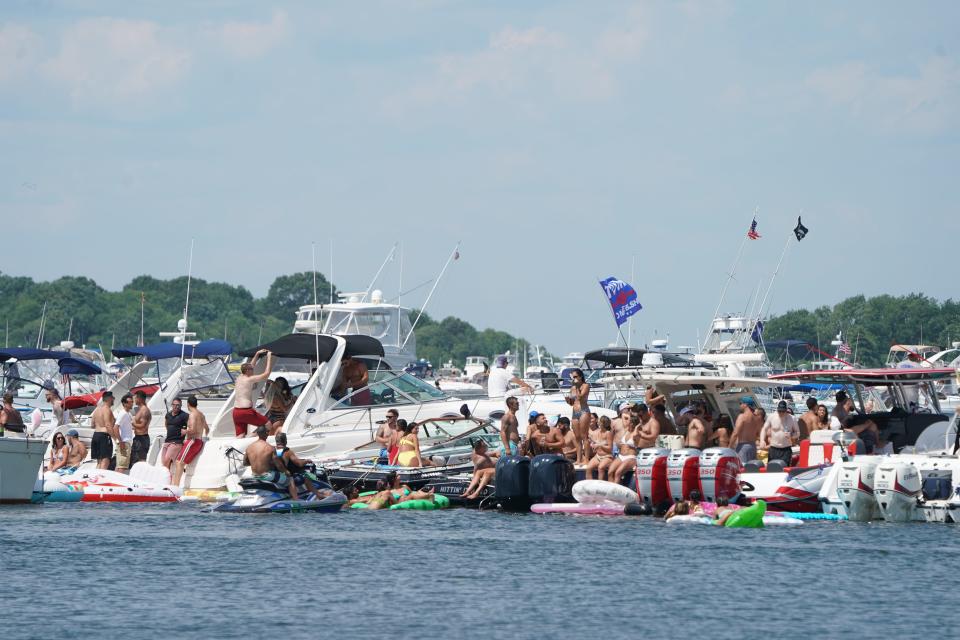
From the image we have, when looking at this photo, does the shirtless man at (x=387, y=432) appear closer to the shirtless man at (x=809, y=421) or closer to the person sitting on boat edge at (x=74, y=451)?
the person sitting on boat edge at (x=74, y=451)

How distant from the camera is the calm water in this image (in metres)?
14.7

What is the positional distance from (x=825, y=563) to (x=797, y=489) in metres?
4.37

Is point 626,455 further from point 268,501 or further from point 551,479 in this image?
point 268,501

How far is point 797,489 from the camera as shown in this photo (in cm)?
2242

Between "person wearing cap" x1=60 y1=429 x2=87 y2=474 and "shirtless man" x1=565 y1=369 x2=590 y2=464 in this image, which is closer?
"shirtless man" x1=565 y1=369 x2=590 y2=464

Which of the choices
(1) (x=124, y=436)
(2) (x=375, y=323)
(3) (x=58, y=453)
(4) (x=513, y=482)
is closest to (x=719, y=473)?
(4) (x=513, y=482)

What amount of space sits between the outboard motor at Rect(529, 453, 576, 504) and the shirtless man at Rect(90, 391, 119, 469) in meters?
8.45

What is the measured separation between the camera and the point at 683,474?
22.5 metres

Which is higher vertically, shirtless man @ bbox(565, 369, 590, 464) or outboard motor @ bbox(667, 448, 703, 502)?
shirtless man @ bbox(565, 369, 590, 464)

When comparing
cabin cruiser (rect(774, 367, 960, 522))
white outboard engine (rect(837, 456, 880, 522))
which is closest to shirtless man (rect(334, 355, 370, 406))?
cabin cruiser (rect(774, 367, 960, 522))

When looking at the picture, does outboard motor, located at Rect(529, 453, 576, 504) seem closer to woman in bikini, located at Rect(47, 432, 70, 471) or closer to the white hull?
the white hull

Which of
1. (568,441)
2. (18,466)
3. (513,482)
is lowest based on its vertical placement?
(513,482)

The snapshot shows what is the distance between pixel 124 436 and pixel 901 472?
14.5m

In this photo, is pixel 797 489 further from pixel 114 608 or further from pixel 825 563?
pixel 114 608
